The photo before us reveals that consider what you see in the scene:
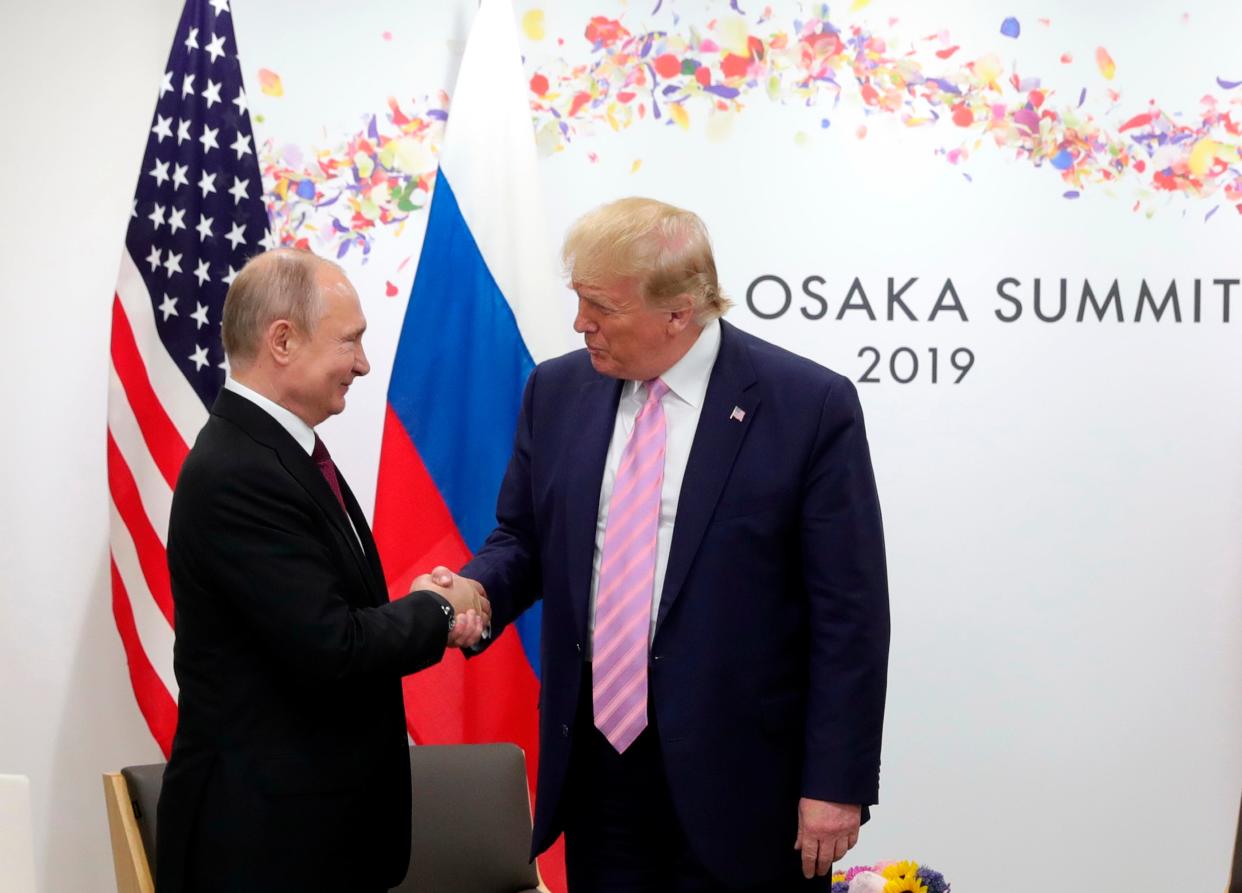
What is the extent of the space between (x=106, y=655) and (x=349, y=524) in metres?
1.69

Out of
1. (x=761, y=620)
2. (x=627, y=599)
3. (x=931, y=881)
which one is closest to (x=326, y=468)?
(x=627, y=599)

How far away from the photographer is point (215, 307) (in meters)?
3.17

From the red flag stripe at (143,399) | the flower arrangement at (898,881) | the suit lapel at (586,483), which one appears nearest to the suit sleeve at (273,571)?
the suit lapel at (586,483)

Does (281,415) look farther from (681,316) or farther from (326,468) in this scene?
(681,316)

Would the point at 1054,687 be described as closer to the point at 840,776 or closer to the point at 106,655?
the point at 840,776

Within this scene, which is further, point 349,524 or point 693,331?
point 693,331

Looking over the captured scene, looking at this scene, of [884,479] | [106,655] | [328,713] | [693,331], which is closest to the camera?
[328,713]

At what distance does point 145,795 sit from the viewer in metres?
2.83

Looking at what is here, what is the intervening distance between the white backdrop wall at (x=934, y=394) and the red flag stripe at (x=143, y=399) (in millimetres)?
331

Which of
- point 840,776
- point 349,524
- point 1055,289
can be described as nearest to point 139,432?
point 349,524

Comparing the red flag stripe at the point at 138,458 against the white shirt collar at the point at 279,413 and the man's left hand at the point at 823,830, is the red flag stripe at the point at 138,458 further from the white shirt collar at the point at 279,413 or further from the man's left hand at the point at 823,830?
the man's left hand at the point at 823,830

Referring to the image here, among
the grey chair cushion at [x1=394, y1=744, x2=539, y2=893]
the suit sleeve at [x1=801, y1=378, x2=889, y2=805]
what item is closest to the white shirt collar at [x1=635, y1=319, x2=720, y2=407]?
the suit sleeve at [x1=801, y1=378, x2=889, y2=805]

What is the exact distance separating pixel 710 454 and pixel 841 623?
34 centimetres

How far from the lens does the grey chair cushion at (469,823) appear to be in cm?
295
